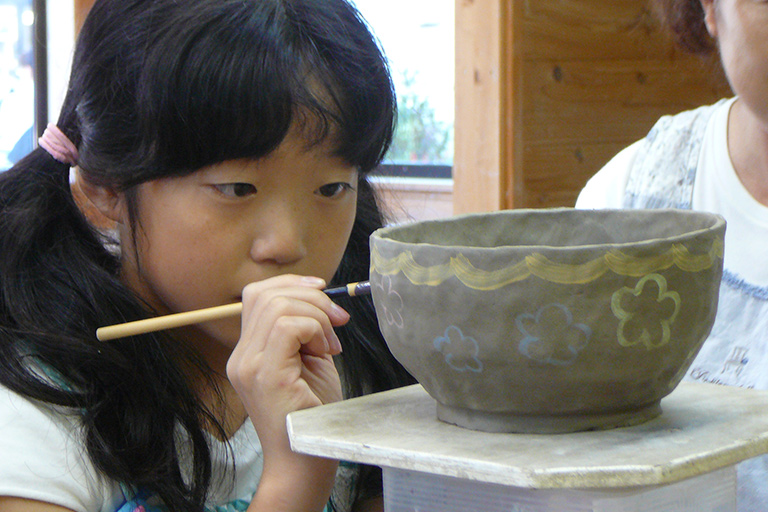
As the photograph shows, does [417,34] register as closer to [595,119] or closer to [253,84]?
[595,119]

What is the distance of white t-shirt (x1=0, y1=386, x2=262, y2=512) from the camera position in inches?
31.1

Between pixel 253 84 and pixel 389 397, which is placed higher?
pixel 253 84

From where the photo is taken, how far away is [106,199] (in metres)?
1.00

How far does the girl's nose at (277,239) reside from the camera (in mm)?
870

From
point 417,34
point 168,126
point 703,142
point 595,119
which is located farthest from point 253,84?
point 417,34

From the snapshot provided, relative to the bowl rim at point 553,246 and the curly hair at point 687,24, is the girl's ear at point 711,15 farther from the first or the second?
the bowl rim at point 553,246

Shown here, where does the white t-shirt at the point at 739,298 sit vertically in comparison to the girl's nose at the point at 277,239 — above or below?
below

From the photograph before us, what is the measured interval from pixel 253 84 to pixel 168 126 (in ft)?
0.34

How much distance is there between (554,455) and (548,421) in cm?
6

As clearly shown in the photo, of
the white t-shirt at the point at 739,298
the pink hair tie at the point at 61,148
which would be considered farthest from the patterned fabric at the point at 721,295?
the pink hair tie at the point at 61,148

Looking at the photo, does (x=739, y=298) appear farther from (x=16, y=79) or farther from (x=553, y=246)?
(x=16, y=79)

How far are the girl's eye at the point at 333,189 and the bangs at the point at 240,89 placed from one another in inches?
1.2

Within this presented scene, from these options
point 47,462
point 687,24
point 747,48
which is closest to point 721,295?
point 747,48

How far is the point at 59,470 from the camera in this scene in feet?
2.69
